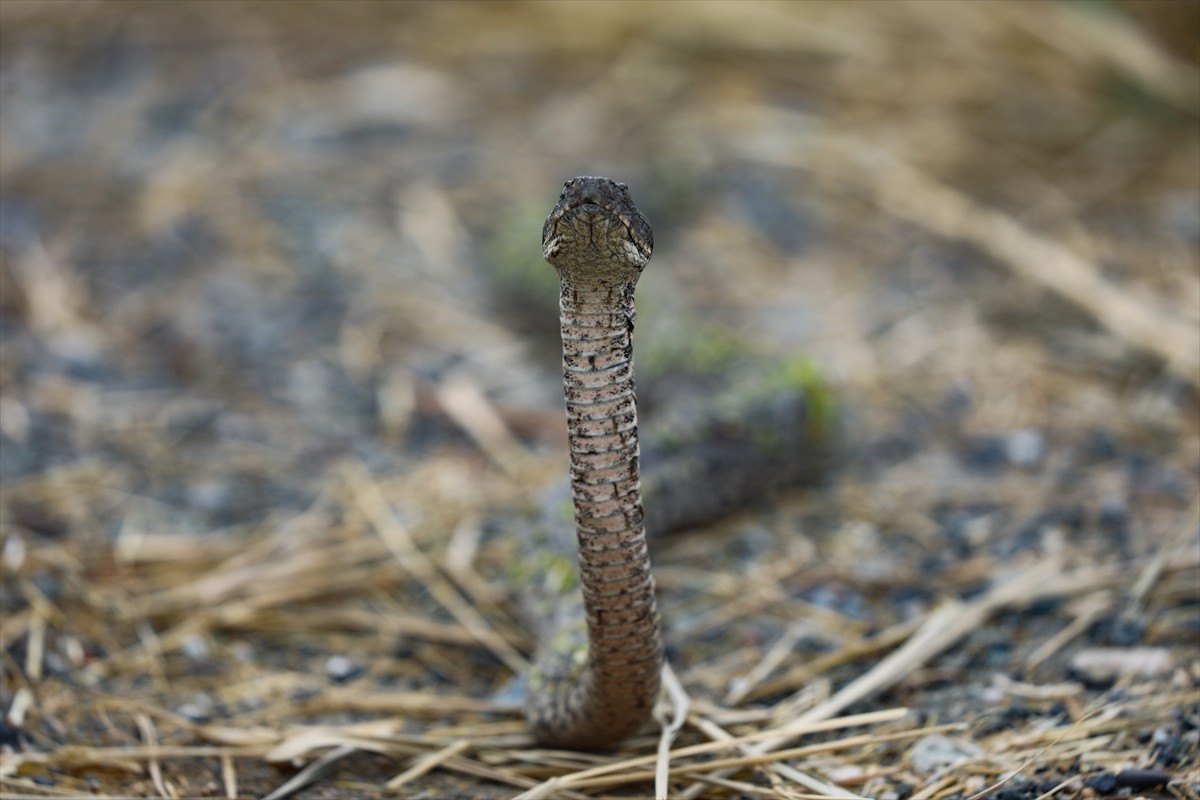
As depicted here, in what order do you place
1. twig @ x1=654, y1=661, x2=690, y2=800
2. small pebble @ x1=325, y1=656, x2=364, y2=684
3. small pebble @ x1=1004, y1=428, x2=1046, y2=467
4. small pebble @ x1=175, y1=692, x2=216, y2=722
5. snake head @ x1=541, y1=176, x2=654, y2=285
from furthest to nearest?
small pebble @ x1=1004, y1=428, x2=1046, y2=467 → small pebble @ x1=325, y1=656, x2=364, y2=684 → small pebble @ x1=175, y1=692, x2=216, y2=722 → twig @ x1=654, y1=661, x2=690, y2=800 → snake head @ x1=541, y1=176, x2=654, y2=285

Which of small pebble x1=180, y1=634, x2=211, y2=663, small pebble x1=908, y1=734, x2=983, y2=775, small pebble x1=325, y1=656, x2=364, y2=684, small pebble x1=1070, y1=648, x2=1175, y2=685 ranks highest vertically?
small pebble x1=180, y1=634, x2=211, y2=663

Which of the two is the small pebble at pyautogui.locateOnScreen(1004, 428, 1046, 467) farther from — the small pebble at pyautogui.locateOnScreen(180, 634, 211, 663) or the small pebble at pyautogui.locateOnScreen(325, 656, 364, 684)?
the small pebble at pyautogui.locateOnScreen(180, 634, 211, 663)

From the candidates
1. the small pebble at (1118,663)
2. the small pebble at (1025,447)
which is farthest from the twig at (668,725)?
the small pebble at (1025,447)

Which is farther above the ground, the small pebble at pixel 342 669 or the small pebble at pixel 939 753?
the small pebble at pixel 342 669

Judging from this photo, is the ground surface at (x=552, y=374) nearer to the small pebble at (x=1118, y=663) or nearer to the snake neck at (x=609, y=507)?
the small pebble at (x=1118, y=663)

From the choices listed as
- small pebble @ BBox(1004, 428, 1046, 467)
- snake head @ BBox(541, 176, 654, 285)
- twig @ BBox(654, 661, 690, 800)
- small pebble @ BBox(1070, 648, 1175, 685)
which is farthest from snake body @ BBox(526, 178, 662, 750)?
small pebble @ BBox(1004, 428, 1046, 467)

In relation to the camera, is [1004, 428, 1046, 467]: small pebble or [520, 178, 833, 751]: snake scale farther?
[1004, 428, 1046, 467]: small pebble

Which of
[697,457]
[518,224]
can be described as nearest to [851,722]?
[697,457]

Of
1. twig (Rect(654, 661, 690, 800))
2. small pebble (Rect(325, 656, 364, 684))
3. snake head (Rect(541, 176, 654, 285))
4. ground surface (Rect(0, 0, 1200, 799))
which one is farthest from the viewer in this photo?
small pebble (Rect(325, 656, 364, 684))
